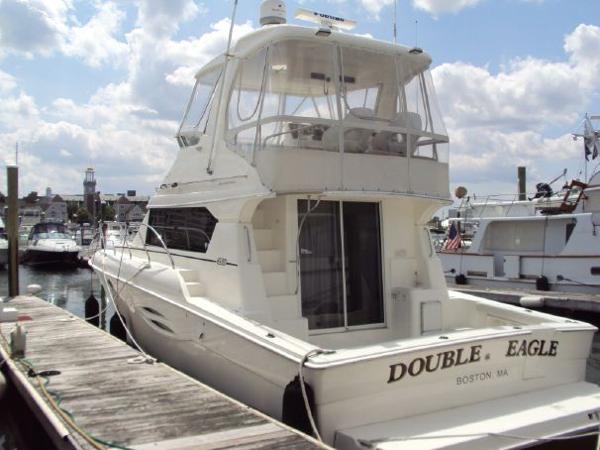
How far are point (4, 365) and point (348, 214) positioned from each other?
15.3ft

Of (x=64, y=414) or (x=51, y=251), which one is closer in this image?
(x=64, y=414)

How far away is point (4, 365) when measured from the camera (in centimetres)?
746

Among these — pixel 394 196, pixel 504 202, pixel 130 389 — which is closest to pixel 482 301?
pixel 394 196

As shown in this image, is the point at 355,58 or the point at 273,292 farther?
the point at 355,58

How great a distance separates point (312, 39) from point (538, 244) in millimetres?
14345

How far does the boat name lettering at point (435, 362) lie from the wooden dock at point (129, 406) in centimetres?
Answer: 96

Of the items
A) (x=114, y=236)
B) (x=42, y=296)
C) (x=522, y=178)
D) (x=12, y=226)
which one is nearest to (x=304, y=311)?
(x=114, y=236)

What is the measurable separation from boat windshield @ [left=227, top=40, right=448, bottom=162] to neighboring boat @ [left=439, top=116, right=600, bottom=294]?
11245mm

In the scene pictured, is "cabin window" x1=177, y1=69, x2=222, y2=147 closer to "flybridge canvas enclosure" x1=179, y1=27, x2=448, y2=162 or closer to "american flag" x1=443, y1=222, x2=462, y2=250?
"flybridge canvas enclosure" x1=179, y1=27, x2=448, y2=162

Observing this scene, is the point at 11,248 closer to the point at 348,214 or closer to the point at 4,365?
the point at 4,365

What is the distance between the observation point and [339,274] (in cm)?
675

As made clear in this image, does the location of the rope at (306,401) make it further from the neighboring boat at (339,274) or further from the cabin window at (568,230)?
the cabin window at (568,230)

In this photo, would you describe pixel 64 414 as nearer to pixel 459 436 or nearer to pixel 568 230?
pixel 459 436

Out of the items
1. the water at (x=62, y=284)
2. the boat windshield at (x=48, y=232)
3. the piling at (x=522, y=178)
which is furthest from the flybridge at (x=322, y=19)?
the boat windshield at (x=48, y=232)
